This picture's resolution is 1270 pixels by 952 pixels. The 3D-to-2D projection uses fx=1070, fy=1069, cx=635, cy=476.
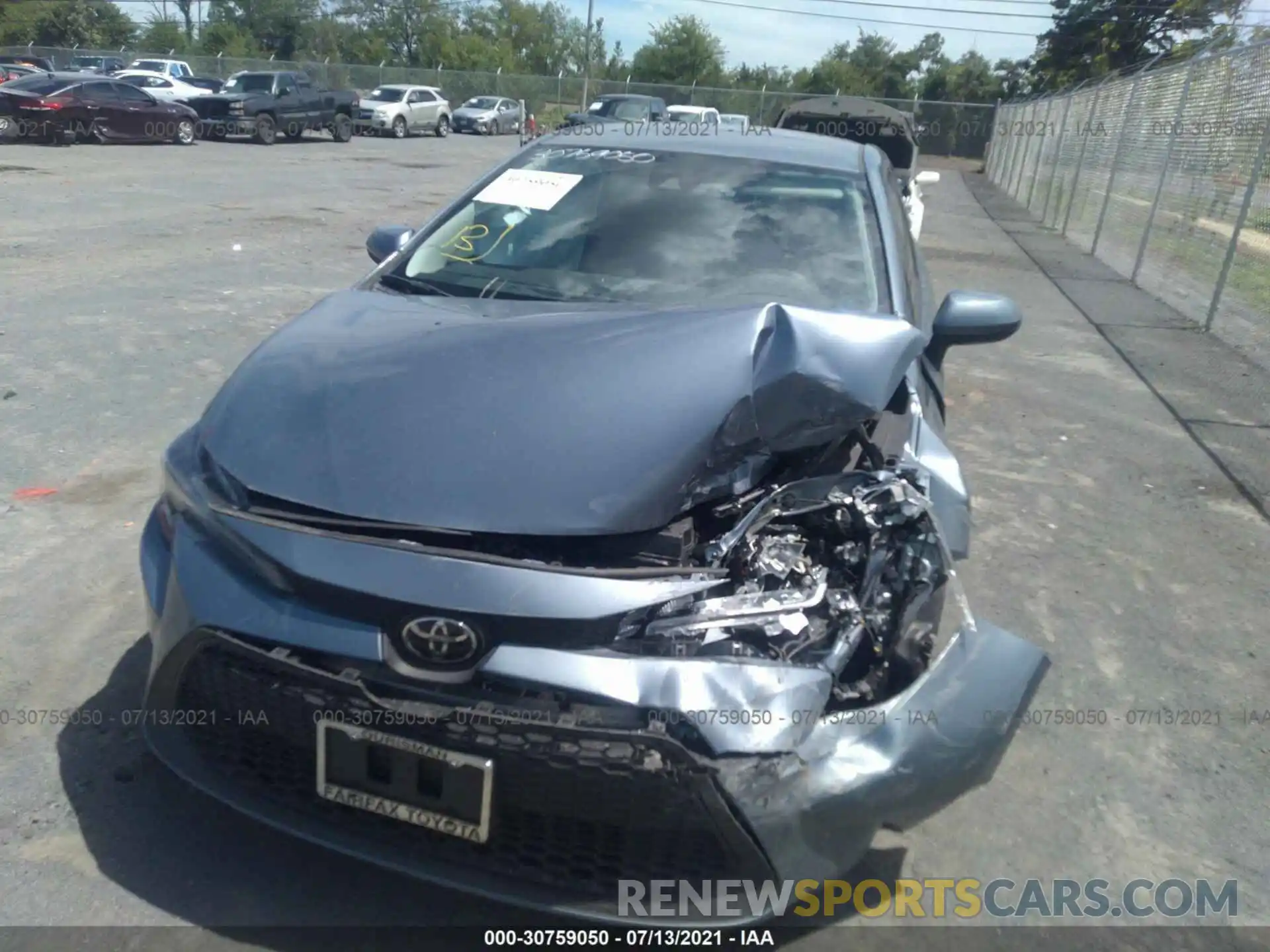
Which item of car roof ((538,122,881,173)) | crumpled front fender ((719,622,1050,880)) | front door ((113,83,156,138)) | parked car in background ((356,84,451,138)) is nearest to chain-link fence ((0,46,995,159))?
parked car in background ((356,84,451,138))

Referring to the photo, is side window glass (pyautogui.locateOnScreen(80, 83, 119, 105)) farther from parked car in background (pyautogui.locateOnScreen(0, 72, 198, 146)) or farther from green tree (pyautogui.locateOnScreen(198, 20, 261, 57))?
green tree (pyautogui.locateOnScreen(198, 20, 261, 57))

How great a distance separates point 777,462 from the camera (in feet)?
9.36

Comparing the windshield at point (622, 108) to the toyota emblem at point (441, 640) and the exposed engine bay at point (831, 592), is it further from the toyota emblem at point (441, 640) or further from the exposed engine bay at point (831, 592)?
the toyota emblem at point (441, 640)

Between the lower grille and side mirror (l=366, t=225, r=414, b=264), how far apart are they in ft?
7.56

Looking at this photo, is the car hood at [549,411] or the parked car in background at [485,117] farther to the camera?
the parked car in background at [485,117]

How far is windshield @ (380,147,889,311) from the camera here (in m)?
3.62

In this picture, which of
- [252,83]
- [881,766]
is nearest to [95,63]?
[252,83]

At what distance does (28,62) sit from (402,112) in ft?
43.2

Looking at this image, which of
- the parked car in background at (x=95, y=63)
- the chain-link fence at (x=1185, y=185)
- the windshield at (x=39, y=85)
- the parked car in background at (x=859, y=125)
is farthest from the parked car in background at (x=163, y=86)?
the chain-link fence at (x=1185, y=185)

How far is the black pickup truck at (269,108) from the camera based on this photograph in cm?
2639

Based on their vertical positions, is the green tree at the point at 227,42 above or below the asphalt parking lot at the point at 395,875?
above

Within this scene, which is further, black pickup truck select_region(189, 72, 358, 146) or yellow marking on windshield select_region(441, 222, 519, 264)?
black pickup truck select_region(189, 72, 358, 146)

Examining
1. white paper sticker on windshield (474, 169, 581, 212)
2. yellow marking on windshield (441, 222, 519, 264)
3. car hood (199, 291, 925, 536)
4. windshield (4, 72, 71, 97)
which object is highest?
white paper sticker on windshield (474, 169, 581, 212)

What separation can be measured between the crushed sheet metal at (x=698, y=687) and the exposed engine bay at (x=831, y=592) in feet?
0.24
